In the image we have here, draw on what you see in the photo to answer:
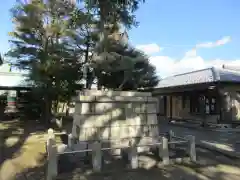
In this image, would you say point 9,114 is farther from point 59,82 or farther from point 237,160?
point 237,160

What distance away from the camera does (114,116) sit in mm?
6219

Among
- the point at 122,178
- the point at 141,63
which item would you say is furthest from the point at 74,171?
the point at 141,63

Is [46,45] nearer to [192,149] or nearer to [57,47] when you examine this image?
[57,47]

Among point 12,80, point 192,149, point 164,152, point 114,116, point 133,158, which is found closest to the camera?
point 133,158

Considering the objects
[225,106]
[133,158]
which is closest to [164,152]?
[133,158]

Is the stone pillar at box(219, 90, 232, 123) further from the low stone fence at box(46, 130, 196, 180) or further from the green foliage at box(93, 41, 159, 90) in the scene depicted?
the low stone fence at box(46, 130, 196, 180)

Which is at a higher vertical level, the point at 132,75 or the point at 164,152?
the point at 132,75

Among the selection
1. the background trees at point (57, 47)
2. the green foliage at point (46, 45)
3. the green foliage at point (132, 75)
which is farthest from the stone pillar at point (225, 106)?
the green foliage at point (46, 45)

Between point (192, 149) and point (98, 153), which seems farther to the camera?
point (192, 149)

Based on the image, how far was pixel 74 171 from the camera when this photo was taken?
4.86 meters

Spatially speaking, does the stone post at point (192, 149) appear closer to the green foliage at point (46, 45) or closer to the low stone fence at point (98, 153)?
the low stone fence at point (98, 153)

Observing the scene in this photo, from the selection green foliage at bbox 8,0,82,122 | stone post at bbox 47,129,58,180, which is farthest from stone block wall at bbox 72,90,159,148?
green foliage at bbox 8,0,82,122

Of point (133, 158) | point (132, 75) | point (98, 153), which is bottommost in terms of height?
point (133, 158)

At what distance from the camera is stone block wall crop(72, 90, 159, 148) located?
232 inches
